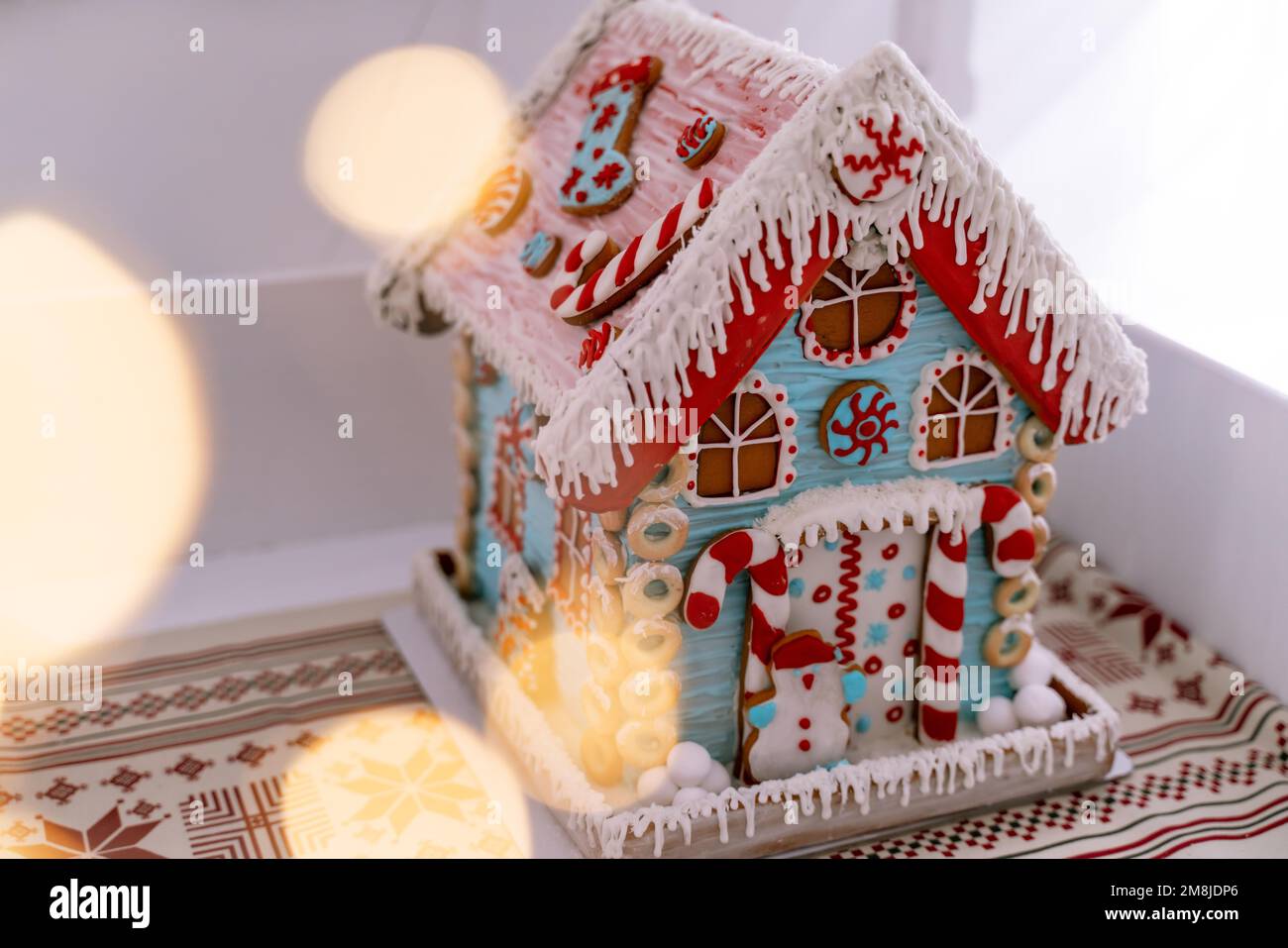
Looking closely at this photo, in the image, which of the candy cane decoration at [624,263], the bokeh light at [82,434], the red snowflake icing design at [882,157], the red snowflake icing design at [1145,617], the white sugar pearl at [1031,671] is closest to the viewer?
the red snowflake icing design at [882,157]

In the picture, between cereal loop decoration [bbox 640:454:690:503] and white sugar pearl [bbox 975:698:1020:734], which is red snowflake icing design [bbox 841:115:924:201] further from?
white sugar pearl [bbox 975:698:1020:734]

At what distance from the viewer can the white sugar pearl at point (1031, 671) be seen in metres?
2.43

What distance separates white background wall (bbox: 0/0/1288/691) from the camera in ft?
9.27

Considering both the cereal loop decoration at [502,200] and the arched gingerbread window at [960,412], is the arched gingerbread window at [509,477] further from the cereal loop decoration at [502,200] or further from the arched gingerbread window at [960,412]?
the arched gingerbread window at [960,412]

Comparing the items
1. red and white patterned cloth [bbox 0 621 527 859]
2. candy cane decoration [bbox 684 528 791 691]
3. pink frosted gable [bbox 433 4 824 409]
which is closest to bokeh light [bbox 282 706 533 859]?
red and white patterned cloth [bbox 0 621 527 859]

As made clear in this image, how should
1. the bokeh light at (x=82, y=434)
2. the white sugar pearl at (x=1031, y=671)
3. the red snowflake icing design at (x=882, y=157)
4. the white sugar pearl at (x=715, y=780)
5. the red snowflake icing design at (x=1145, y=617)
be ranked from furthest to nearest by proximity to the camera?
the bokeh light at (x=82, y=434), the red snowflake icing design at (x=1145, y=617), the white sugar pearl at (x=1031, y=671), the white sugar pearl at (x=715, y=780), the red snowflake icing design at (x=882, y=157)

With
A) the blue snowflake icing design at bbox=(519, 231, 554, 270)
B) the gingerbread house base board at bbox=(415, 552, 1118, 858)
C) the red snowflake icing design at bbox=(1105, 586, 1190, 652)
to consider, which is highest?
the blue snowflake icing design at bbox=(519, 231, 554, 270)

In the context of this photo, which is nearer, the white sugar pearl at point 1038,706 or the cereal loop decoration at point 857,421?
the cereal loop decoration at point 857,421

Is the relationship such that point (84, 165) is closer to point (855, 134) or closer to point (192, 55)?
point (192, 55)

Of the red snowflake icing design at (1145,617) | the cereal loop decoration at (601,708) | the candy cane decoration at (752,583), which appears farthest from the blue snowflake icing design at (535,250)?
the red snowflake icing design at (1145,617)

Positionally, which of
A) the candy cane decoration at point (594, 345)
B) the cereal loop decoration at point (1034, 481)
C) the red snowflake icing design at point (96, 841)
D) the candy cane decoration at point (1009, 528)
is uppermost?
the candy cane decoration at point (594, 345)

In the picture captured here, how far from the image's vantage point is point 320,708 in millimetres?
2660

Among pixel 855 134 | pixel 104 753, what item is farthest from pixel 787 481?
pixel 104 753

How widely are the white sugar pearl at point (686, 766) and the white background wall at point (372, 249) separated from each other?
3.86 feet
